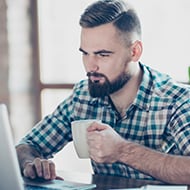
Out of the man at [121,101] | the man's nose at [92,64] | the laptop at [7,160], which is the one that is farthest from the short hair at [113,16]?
the laptop at [7,160]

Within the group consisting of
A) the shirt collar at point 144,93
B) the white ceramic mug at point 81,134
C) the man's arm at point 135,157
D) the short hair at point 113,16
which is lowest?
the man's arm at point 135,157

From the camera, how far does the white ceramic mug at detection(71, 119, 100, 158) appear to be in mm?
1500

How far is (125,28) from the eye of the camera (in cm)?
178

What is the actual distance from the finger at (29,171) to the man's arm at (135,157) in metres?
0.18

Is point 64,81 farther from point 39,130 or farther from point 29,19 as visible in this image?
point 39,130

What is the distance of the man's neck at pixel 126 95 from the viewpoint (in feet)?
5.98

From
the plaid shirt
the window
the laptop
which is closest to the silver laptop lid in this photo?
the laptop

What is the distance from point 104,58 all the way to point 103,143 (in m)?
0.35

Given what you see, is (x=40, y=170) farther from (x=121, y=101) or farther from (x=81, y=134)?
(x=121, y=101)

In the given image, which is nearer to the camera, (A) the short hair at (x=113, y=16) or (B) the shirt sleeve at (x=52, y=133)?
(A) the short hair at (x=113, y=16)

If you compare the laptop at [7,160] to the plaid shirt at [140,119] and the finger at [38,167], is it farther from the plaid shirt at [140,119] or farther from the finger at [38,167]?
the plaid shirt at [140,119]

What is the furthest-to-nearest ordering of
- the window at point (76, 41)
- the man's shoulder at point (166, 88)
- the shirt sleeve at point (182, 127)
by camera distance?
1. the window at point (76, 41)
2. the man's shoulder at point (166, 88)
3. the shirt sleeve at point (182, 127)

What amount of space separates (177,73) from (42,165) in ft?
3.87

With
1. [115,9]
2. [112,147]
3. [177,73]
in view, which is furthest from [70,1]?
[112,147]
